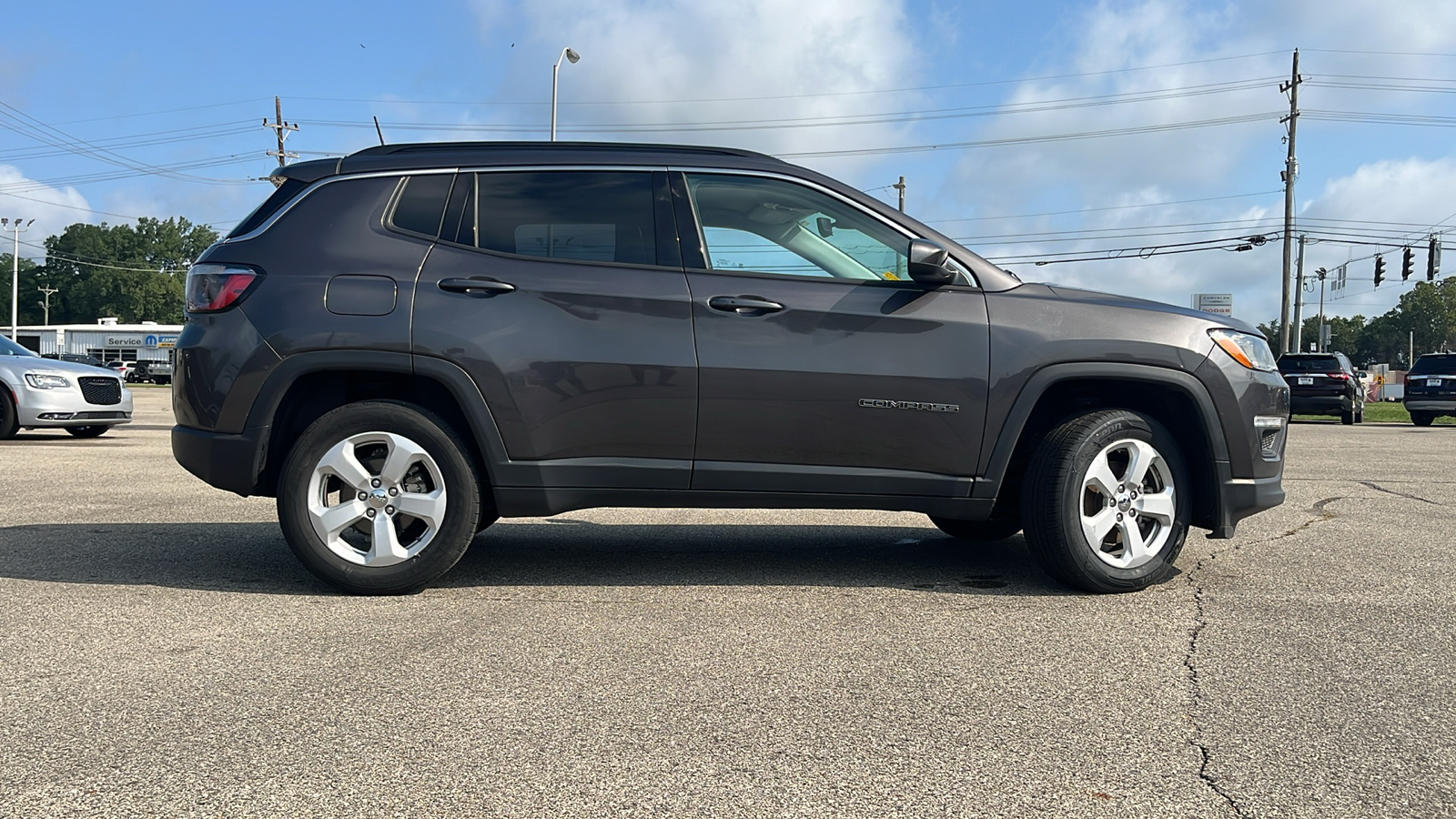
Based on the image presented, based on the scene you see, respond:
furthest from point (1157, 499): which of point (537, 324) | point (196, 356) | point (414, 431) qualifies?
point (196, 356)

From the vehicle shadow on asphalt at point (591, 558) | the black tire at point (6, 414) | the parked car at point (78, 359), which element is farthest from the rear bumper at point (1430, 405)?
the black tire at point (6, 414)

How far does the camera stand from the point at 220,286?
474 cm

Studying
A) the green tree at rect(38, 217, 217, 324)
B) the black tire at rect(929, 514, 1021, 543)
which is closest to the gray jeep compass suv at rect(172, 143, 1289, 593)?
the black tire at rect(929, 514, 1021, 543)

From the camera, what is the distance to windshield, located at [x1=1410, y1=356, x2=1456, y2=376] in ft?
78.2

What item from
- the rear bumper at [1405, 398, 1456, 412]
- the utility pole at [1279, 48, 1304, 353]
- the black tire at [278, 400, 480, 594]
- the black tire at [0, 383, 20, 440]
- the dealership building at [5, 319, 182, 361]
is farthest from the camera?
the dealership building at [5, 319, 182, 361]

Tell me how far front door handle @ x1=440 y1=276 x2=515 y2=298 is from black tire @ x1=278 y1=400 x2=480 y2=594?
522 mm

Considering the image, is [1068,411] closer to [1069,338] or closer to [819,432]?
[1069,338]

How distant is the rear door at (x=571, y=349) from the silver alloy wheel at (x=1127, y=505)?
1701 millimetres

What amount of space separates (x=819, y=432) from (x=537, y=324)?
4.00ft

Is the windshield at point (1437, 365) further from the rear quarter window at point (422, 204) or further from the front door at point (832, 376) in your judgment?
A: the rear quarter window at point (422, 204)

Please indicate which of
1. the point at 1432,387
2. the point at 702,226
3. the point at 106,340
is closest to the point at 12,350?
the point at 702,226

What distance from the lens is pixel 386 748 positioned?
2936 millimetres

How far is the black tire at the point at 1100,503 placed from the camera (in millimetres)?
4809

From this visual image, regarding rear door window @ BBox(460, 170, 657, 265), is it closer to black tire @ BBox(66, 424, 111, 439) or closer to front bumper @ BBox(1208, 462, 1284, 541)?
front bumper @ BBox(1208, 462, 1284, 541)
